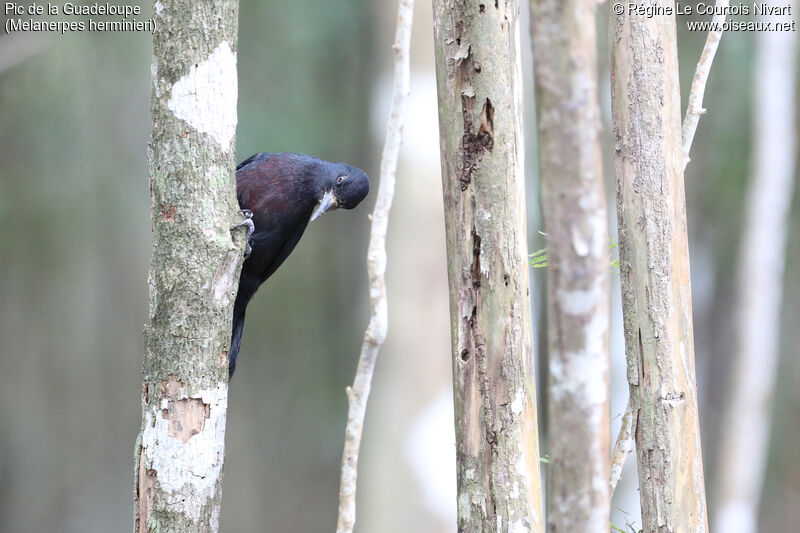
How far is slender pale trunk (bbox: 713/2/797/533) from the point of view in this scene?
532cm

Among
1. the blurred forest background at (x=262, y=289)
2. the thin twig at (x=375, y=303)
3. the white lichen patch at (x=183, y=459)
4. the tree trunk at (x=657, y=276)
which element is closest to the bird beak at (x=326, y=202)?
the thin twig at (x=375, y=303)

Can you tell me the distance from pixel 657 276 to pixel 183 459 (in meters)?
1.17

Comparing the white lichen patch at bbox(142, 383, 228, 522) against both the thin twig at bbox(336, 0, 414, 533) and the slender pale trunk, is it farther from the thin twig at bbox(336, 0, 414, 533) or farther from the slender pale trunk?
the slender pale trunk

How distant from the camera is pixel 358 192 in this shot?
309 centimetres

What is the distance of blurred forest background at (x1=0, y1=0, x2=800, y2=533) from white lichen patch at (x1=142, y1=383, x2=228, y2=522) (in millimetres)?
4505

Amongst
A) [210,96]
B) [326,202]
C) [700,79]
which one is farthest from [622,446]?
[326,202]

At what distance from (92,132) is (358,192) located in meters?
5.23

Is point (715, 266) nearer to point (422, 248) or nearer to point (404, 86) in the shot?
point (422, 248)

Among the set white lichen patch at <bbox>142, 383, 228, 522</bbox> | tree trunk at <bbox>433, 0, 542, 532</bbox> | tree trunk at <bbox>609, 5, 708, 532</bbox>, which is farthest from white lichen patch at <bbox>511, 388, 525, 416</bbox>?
white lichen patch at <bbox>142, 383, 228, 522</bbox>

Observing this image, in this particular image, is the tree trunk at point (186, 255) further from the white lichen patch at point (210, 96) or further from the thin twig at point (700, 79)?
the thin twig at point (700, 79)

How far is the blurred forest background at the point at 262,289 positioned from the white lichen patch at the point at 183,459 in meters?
4.51

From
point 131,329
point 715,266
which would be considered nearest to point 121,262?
point 131,329

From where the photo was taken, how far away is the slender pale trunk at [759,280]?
5.32 meters

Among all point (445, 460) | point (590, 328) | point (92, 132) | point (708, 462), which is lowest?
point (708, 462)
